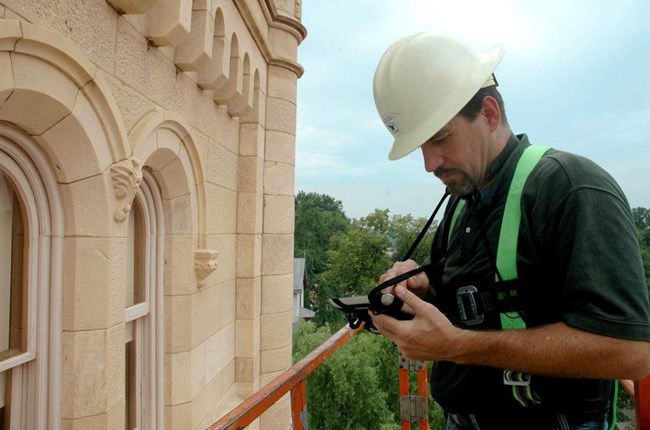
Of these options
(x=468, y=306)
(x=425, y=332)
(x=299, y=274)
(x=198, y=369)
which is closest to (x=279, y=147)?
(x=198, y=369)

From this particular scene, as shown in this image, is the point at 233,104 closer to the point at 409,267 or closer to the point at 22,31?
the point at 22,31

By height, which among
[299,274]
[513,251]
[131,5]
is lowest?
[299,274]

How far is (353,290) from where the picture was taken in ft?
108

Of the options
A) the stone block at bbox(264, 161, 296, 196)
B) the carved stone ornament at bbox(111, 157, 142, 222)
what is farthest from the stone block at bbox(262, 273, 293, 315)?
the carved stone ornament at bbox(111, 157, 142, 222)

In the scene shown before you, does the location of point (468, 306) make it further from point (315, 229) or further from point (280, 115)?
point (315, 229)

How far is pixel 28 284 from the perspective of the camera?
2359mm

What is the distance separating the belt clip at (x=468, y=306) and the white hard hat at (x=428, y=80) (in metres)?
0.47

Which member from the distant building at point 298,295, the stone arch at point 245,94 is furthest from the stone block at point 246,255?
the distant building at point 298,295

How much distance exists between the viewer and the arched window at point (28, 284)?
2.28m

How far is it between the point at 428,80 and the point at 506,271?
2.12 ft

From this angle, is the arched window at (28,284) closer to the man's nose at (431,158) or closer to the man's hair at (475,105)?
the man's nose at (431,158)

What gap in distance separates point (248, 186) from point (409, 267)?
3.31 meters

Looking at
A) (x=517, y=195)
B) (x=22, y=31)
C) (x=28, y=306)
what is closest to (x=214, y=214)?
(x=28, y=306)

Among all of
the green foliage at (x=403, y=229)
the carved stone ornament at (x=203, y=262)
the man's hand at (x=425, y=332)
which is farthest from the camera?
the green foliage at (x=403, y=229)
